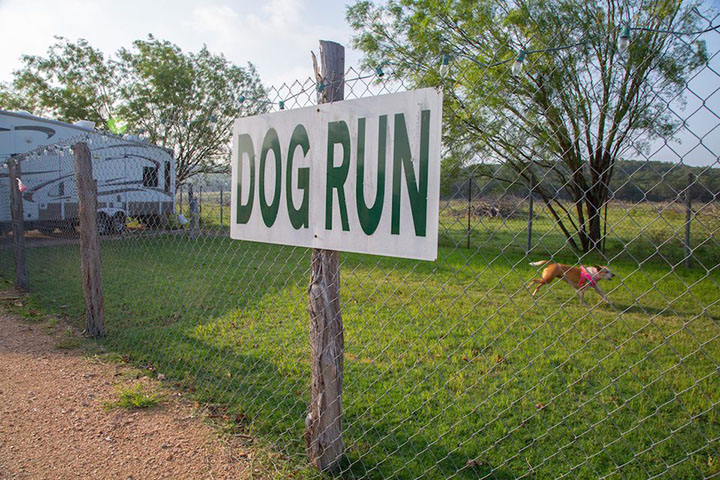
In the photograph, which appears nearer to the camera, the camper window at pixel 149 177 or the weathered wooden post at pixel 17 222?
the weathered wooden post at pixel 17 222

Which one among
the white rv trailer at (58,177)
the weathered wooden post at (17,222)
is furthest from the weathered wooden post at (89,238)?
the white rv trailer at (58,177)

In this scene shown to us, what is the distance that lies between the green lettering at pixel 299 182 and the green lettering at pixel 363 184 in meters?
0.32

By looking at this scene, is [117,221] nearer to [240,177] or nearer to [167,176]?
[167,176]

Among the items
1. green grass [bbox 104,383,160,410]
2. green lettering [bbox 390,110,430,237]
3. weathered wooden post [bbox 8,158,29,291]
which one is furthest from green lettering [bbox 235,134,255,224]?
weathered wooden post [bbox 8,158,29,291]

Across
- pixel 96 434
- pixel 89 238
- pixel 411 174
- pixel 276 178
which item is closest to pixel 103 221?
pixel 89 238

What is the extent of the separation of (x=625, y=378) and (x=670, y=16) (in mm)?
7969

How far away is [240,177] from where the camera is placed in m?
2.62

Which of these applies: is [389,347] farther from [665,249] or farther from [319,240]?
[665,249]

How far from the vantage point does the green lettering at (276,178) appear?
95.7 inches

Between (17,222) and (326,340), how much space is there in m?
5.98

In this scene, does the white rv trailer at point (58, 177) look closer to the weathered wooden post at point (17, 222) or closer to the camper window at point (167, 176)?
the camper window at point (167, 176)

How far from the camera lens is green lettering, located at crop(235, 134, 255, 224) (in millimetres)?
2557

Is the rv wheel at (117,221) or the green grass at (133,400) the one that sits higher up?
the rv wheel at (117,221)

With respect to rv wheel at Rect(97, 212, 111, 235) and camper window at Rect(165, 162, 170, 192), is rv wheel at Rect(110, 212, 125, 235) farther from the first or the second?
camper window at Rect(165, 162, 170, 192)
